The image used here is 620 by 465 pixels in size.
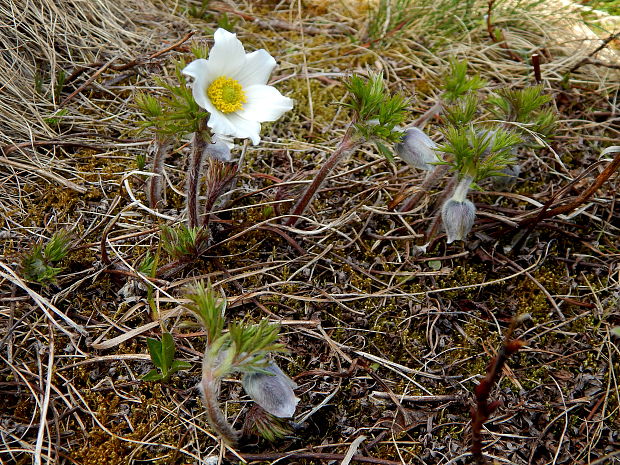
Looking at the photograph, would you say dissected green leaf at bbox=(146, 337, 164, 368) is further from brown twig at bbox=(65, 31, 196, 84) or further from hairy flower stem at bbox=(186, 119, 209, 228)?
brown twig at bbox=(65, 31, 196, 84)

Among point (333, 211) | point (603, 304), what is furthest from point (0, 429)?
point (603, 304)

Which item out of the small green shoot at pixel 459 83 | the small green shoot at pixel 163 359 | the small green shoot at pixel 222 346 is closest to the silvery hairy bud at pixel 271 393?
the small green shoot at pixel 222 346

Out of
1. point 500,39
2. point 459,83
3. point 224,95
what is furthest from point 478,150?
point 500,39

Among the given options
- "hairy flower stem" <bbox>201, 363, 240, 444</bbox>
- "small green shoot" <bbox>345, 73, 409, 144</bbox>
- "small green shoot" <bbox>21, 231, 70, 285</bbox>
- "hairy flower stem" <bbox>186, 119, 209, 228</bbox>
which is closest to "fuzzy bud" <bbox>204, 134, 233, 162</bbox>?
"hairy flower stem" <bbox>186, 119, 209, 228</bbox>

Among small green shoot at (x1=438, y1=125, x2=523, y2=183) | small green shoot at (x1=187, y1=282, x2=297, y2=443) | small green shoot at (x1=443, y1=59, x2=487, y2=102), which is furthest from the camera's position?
small green shoot at (x1=443, y1=59, x2=487, y2=102)

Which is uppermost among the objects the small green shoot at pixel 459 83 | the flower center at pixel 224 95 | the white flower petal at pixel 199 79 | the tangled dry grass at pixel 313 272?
the white flower petal at pixel 199 79

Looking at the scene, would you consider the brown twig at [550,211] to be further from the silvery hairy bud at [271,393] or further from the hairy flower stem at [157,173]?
the hairy flower stem at [157,173]
